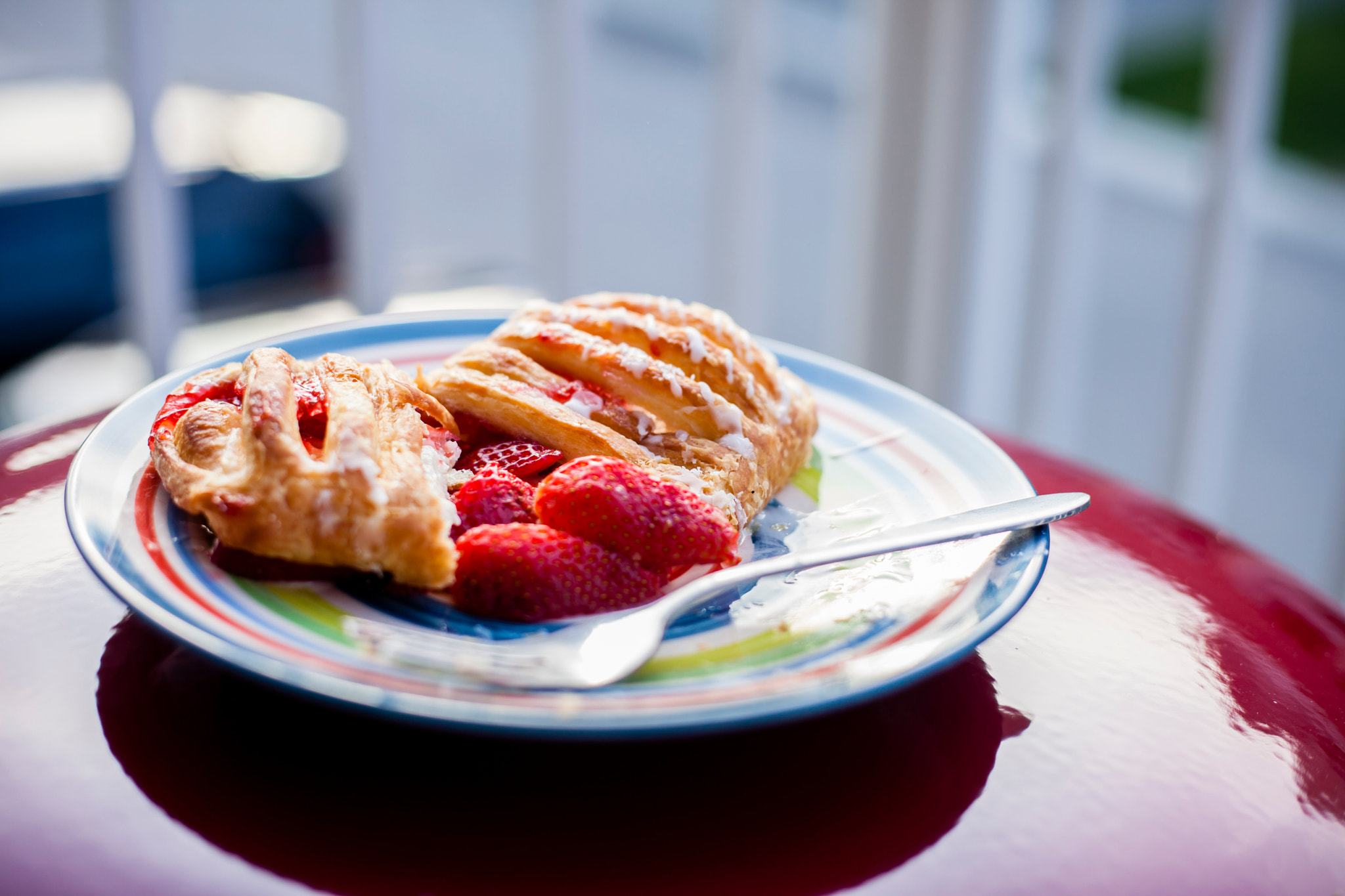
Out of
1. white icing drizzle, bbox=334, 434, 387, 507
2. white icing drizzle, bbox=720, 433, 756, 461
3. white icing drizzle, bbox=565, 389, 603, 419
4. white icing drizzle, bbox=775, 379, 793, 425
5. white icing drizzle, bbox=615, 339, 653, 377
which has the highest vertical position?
white icing drizzle, bbox=615, 339, 653, 377

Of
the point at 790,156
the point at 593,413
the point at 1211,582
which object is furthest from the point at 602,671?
the point at 790,156

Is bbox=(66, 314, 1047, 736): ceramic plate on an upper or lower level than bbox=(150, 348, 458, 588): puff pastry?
lower

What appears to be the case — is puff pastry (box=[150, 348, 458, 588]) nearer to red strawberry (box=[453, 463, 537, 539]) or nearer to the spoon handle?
red strawberry (box=[453, 463, 537, 539])

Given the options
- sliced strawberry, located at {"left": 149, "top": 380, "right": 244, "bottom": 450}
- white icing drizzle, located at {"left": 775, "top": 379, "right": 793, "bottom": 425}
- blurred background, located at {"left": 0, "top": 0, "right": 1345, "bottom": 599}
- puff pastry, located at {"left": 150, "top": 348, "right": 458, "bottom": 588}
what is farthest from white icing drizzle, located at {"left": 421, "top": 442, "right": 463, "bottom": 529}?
blurred background, located at {"left": 0, "top": 0, "right": 1345, "bottom": 599}

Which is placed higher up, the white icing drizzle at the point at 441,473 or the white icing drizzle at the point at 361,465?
the white icing drizzle at the point at 361,465

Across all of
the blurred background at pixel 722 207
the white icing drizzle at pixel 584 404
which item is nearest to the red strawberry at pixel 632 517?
the white icing drizzle at pixel 584 404

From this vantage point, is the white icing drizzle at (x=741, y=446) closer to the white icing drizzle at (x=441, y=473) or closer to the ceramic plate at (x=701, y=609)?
the ceramic plate at (x=701, y=609)

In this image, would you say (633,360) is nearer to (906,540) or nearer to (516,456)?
(516,456)
